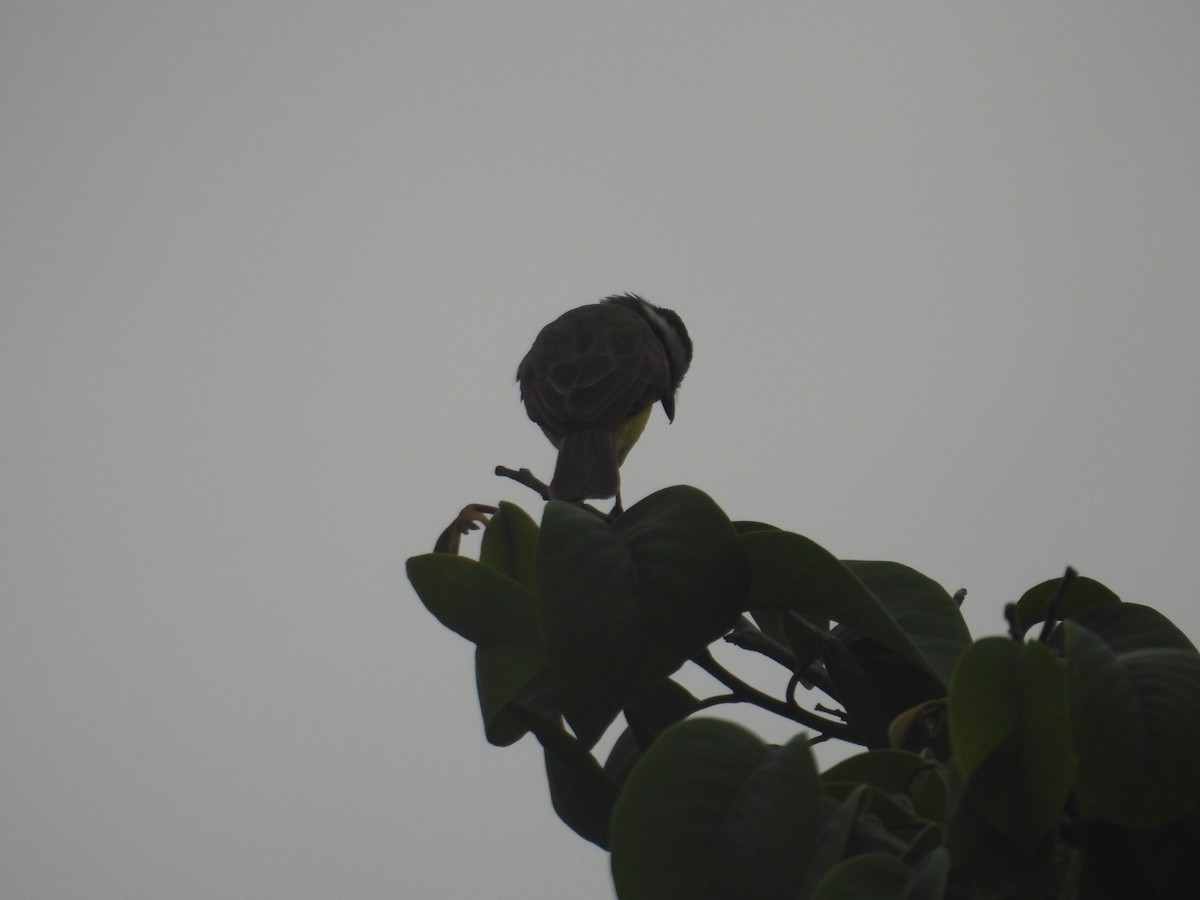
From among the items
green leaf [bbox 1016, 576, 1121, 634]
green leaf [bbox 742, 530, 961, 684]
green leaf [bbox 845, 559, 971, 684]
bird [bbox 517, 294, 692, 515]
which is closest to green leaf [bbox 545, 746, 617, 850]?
green leaf [bbox 742, 530, 961, 684]

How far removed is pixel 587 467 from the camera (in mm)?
5410

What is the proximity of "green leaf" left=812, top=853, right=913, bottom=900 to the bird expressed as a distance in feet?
13.2

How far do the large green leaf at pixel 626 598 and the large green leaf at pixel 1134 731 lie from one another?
38cm

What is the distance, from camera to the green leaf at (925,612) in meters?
1.40

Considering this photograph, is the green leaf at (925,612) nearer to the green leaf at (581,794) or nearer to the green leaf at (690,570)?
the green leaf at (690,570)

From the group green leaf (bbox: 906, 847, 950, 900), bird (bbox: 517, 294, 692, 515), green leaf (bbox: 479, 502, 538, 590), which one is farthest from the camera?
bird (bbox: 517, 294, 692, 515)

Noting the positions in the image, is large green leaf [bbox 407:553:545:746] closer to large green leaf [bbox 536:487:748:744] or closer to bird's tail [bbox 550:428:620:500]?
large green leaf [bbox 536:487:748:744]

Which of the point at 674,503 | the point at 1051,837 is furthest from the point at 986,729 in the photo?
the point at 674,503

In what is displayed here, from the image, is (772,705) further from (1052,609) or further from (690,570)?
(1052,609)

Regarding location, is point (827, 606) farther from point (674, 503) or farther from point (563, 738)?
point (563, 738)

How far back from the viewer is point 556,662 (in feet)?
3.90

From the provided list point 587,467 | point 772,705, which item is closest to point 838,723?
point 772,705

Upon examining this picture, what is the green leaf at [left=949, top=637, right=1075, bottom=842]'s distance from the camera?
3.18 ft

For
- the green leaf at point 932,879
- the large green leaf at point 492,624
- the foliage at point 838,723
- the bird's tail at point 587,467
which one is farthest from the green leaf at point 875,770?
the bird's tail at point 587,467
